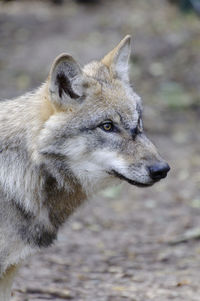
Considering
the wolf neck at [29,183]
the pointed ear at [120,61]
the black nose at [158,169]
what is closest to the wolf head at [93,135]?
the black nose at [158,169]

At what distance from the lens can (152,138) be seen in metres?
11.5

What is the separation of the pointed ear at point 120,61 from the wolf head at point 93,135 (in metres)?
0.43

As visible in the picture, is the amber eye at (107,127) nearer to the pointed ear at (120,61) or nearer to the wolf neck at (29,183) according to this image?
→ the wolf neck at (29,183)

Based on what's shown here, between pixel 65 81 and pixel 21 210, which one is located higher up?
pixel 65 81

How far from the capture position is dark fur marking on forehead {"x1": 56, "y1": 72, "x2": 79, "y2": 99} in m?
4.79

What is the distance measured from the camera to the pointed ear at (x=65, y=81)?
4703 millimetres

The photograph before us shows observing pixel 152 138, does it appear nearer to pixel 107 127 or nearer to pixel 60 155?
pixel 107 127

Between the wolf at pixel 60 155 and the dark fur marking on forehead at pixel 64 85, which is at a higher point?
the dark fur marking on forehead at pixel 64 85

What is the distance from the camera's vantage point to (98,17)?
66.6 ft

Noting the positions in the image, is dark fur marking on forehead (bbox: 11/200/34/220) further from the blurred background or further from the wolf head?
the blurred background

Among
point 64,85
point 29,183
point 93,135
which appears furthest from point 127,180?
point 64,85

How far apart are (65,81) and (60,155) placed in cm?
67

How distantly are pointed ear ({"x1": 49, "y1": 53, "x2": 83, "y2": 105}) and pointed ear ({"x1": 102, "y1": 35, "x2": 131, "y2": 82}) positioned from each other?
0.56 meters

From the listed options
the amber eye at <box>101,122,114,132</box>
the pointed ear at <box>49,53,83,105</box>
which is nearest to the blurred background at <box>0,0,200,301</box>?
the amber eye at <box>101,122,114,132</box>
